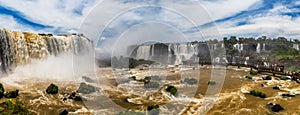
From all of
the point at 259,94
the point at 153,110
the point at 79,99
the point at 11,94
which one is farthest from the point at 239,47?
the point at 11,94

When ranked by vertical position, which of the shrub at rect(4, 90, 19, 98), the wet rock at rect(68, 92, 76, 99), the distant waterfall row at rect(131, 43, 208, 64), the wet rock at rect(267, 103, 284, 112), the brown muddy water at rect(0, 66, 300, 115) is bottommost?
the wet rock at rect(267, 103, 284, 112)

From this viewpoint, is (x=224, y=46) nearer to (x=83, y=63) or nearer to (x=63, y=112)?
(x=83, y=63)

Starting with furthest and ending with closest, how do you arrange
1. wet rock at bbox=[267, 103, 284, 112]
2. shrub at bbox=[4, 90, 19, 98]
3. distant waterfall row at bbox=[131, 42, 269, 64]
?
distant waterfall row at bbox=[131, 42, 269, 64]
shrub at bbox=[4, 90, 19, 98]
wet rock at bbox=[267, 103, 284, 112]

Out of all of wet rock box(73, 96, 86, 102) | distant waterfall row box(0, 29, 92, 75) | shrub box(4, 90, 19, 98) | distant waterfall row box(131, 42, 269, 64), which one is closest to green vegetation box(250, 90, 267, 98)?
wet rock box(73, 96, 86, 102)

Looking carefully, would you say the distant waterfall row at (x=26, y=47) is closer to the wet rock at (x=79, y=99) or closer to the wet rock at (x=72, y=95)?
the wet rock at (x=72, y=95)

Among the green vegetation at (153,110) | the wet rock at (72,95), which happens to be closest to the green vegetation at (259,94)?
the green vegetation at (153,110)

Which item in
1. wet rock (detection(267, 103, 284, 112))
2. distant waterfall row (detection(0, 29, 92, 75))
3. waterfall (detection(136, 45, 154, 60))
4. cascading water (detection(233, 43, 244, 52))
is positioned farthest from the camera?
cascading water (detection(233, 43, 244, 52))

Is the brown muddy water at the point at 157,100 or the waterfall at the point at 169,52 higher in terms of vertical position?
the waterfall at the point at 169,52

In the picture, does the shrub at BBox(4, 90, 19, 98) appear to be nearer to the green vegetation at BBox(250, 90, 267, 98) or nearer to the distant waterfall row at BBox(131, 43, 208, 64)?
the green vegetation at BBox(250, 90, 267, 98)

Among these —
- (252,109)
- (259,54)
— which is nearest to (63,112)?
(252,109)
